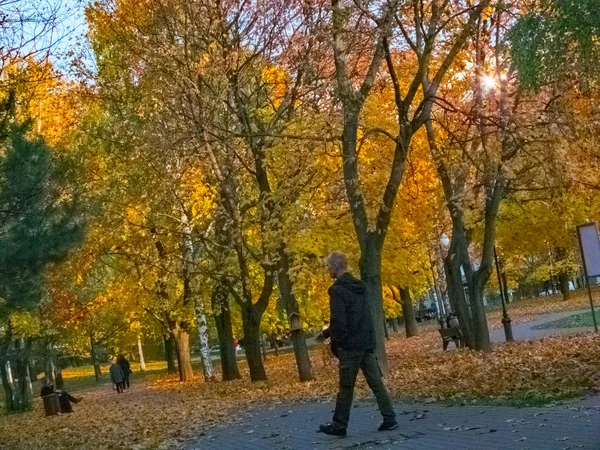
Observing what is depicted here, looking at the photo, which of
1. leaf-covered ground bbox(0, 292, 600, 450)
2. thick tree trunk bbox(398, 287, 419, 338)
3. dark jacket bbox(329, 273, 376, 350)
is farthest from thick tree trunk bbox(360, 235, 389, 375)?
thick tree trunk bbox(398, 287, 419, 338)

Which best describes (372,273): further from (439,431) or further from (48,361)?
(48,361)

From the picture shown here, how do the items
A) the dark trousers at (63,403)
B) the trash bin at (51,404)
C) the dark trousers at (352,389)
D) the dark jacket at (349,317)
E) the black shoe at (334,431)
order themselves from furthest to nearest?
the dark trousers at (63,403)
the trash bin at (51,404)
the black shoe at (334,431)
the dark trousers at (352,389)
the dark jacket at (349,317)

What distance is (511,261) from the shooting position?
57875 mm

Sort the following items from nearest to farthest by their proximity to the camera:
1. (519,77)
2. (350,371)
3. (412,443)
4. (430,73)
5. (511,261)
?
(412,443)
(350,371)
(519,77)
(430,73)
(511,261)

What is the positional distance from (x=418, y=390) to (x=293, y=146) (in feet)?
24.9

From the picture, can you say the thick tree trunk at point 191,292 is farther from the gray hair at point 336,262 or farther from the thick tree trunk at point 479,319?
the gray hair at point 336,262

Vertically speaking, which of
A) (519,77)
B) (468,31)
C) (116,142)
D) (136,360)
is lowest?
(136,360)

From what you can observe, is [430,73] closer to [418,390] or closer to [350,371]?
[418,390]

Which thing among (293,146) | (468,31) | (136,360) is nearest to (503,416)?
(468,31)

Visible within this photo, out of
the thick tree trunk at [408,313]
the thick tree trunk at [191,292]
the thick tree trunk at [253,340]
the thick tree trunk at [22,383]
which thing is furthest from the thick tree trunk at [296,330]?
the thick tree trunk at [408,313]

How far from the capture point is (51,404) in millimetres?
24938

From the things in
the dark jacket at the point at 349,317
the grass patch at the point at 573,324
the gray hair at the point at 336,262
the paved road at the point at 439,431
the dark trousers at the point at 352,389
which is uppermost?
the gray hair at the point at 336,262

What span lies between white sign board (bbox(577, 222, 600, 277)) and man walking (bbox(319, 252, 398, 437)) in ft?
28.3

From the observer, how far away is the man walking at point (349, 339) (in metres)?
8.58
